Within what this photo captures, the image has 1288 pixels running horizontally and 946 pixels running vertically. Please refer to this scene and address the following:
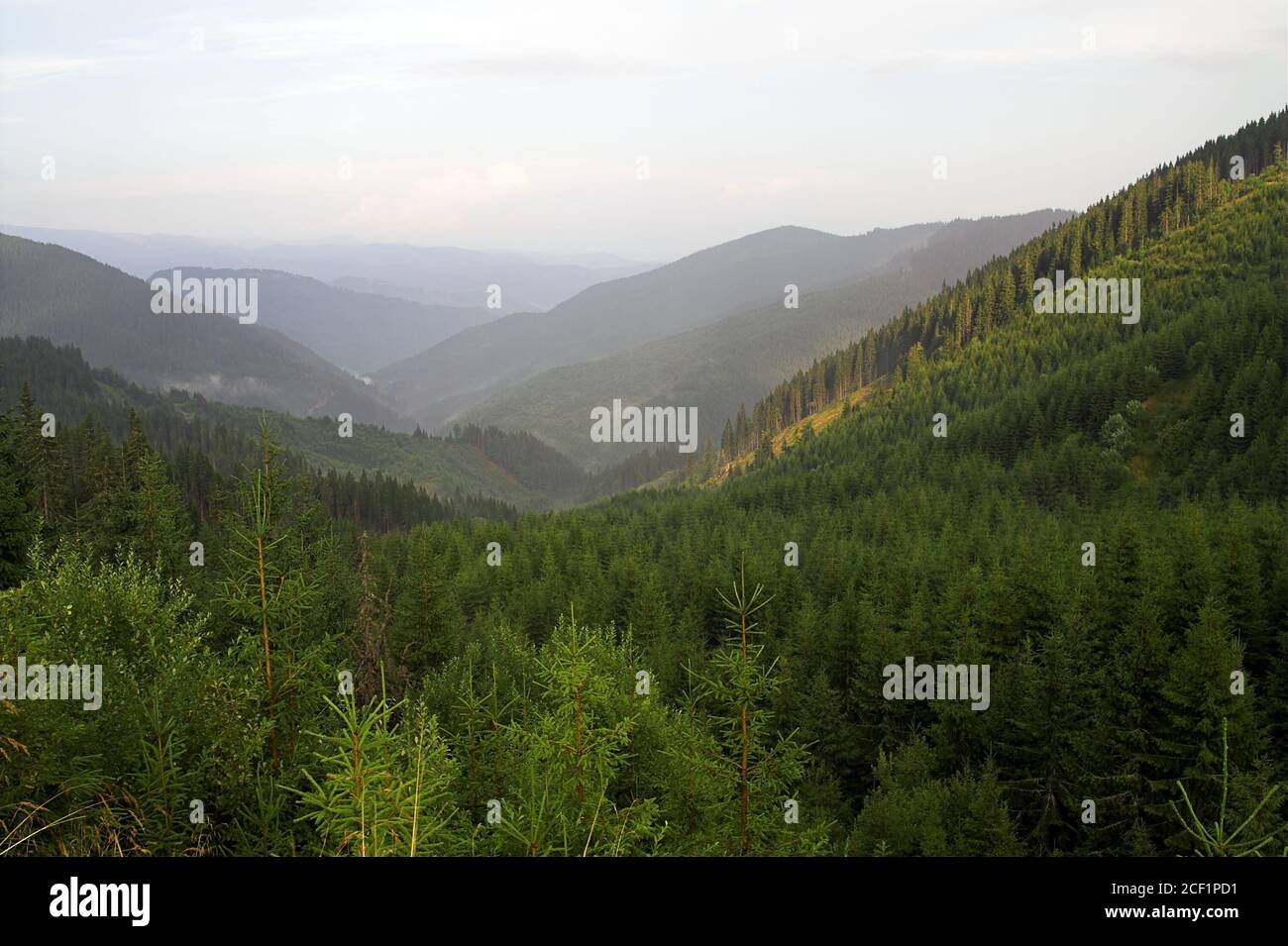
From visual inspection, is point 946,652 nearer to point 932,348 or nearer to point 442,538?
point 442,538

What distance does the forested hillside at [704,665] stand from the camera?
38.3 ft

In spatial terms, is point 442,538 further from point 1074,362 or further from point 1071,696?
point 1074,362

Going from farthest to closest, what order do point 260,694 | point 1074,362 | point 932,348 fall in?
point 932,348 → point 1074,362 → point 260,694

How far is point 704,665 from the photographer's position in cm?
4084

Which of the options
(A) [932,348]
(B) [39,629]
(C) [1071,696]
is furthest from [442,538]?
(A) [932,348]

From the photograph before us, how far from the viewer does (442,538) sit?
10925 cm

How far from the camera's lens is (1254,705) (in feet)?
118

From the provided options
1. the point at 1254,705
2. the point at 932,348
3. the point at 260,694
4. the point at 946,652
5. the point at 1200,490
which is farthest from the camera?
the point at 932,348

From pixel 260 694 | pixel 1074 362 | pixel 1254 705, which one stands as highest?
pixel 1074 362

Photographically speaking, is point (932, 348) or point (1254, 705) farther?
point (932, 348)

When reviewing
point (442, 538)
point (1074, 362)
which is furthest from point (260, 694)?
point (1074, 362)

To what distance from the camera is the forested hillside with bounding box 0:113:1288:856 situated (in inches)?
459

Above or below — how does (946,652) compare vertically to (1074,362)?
below

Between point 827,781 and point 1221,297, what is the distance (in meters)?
147
